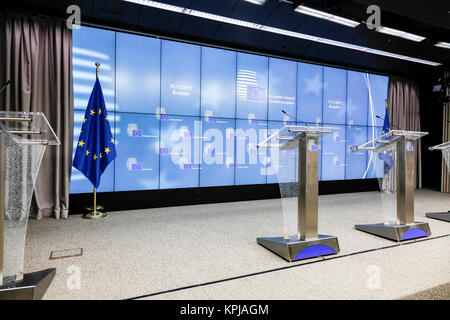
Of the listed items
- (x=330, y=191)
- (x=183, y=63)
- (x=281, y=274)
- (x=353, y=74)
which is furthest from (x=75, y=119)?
(x=353, y=74)

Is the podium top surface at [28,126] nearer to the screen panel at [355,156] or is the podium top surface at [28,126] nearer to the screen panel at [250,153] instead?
the screen panel at [250,153]

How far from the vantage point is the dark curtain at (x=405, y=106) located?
22.0 ft

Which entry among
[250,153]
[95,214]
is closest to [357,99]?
[250,153]

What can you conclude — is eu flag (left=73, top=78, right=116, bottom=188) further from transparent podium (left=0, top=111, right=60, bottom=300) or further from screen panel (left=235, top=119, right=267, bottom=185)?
screen panel (left=235, top=119, right=267, bottom=185)

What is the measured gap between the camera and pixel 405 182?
292cm

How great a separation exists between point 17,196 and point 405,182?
11.9ft

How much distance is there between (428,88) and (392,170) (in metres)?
6.20

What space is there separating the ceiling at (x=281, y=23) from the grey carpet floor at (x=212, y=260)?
3.06 metres

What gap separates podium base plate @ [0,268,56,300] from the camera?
149cm

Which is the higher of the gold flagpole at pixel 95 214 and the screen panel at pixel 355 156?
the screen panel at pixel 355 156

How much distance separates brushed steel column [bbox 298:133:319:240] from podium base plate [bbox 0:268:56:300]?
201 cm

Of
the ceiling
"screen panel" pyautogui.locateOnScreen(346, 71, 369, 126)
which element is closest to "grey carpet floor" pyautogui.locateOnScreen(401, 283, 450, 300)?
the ceiling

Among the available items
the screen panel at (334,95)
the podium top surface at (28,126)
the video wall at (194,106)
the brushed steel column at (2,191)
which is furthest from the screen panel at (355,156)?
the brushed steel column at (2,191)

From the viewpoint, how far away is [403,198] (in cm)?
290
